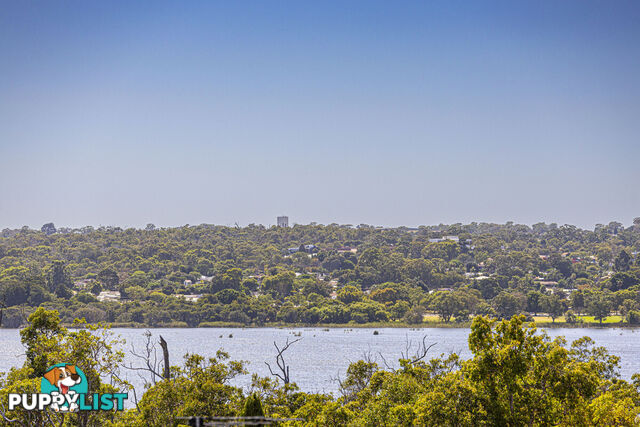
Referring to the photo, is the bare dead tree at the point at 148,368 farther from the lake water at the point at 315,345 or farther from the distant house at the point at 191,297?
the distant house at the point at 191,297

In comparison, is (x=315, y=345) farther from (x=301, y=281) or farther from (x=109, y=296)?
(x=109, y=296)

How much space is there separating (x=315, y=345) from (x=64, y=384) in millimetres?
66712

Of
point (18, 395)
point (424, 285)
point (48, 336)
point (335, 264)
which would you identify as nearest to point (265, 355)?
point (48, 336)

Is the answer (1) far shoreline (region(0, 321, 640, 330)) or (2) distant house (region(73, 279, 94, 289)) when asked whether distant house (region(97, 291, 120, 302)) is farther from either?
(1) far shoreline (region(0, 321, 640, 330))

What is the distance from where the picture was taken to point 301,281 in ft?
448

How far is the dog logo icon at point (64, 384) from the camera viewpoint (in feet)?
64.6

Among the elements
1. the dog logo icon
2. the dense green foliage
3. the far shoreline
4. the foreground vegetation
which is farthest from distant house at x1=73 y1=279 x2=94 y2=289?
the dog logo icon

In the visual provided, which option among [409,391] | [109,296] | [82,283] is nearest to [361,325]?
[109,296]

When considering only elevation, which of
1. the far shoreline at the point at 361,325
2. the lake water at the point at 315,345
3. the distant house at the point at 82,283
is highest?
the distant house at the point at 82,283

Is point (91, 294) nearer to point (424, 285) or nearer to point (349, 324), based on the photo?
point (349, 324)

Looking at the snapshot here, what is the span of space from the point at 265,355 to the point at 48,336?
51.1 meters

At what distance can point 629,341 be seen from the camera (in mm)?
88625

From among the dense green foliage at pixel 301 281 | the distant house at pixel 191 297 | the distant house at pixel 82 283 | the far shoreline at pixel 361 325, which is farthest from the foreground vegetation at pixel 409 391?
the distant house at pixel 82 283

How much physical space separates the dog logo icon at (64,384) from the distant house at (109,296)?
110926 mm
